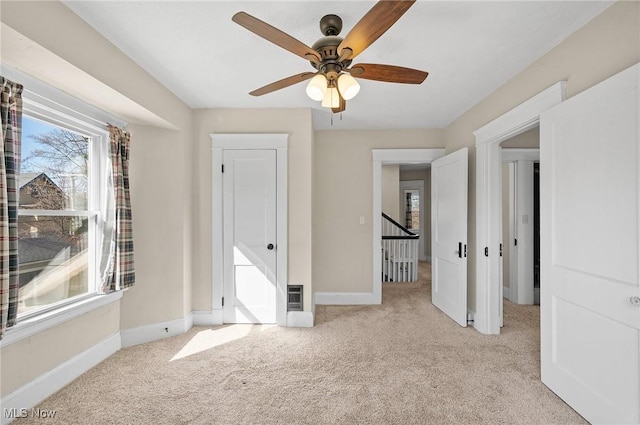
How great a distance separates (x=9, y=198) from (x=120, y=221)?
94 centimetres

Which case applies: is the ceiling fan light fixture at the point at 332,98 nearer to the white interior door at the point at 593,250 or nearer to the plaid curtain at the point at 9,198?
the white interior door at the point at 593,250

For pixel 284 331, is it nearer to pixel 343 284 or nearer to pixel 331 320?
pixel 331 320

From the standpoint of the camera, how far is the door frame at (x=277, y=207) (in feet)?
10.9

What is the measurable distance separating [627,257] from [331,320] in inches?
105

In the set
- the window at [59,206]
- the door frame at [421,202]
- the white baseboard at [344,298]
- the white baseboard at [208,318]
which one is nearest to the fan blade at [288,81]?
the window at [59,206]

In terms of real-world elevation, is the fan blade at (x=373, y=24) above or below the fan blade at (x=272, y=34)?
below

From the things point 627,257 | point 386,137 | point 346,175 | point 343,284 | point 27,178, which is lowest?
point 343,284

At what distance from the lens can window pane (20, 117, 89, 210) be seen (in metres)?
2.06

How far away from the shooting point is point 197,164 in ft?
11.0

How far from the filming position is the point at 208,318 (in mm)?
3357

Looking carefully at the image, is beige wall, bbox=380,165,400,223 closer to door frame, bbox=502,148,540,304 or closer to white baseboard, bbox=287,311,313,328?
door frame, bbox=502,148,540,304

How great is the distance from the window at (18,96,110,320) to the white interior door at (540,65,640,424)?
3511 millimetres

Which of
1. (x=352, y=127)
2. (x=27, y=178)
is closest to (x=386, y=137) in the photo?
(x=352, y=127)

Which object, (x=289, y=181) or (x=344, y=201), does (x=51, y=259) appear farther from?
(x=344, y=201)
